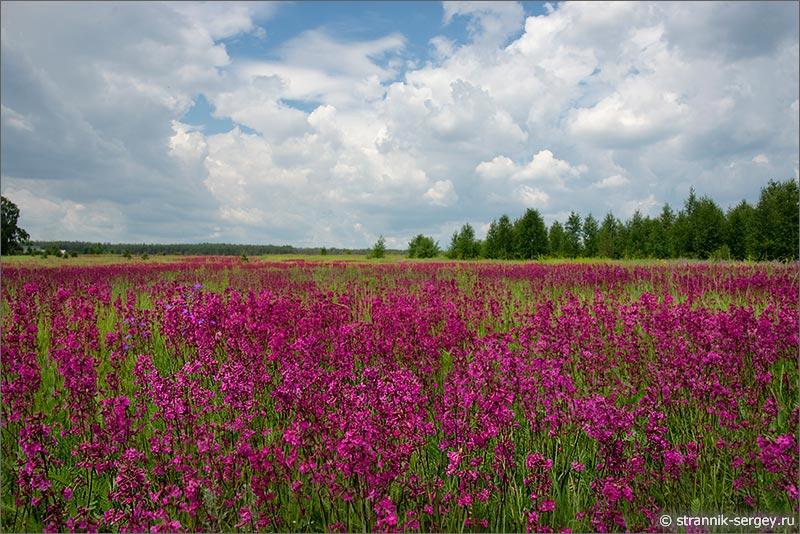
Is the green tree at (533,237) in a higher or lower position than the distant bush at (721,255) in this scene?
higher

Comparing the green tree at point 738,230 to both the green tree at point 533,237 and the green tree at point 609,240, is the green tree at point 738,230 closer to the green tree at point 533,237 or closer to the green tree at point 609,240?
the green tree at point 609,240

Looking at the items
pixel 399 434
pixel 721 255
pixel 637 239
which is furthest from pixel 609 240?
pixel 399 434

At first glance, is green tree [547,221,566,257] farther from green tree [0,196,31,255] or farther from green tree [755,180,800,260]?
green tree [0,196,31,255]

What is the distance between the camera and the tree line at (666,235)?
51.0m

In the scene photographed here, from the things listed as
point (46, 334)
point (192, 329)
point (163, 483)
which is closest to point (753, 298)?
point (192, 329)

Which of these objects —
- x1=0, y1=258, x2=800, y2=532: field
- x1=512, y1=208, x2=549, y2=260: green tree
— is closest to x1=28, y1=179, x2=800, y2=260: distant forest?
x1=512, y1=208, x2=549, y2=260: green tree

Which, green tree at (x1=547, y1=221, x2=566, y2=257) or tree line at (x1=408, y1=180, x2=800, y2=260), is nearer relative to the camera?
tree line at (x1=408, y1=180, x2=800, y2=260)

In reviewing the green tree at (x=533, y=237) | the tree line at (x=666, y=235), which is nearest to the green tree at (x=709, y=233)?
the tree line at (x=666, y=235)

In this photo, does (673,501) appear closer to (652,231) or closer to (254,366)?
(254,366)

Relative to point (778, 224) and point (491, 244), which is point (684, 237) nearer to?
point (778, 224)

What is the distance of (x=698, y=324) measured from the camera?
211 inches

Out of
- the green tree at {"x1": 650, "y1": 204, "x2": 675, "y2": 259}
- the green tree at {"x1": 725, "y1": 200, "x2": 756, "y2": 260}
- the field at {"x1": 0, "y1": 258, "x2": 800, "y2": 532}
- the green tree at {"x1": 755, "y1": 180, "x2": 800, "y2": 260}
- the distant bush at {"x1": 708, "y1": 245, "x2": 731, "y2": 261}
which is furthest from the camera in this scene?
the green tree at {"x1": 650, "y1": 204, "x2": 675, "y2": 259}

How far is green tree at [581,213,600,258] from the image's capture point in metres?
77.9

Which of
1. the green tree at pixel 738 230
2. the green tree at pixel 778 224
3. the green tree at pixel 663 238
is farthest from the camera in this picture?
the green tree at pixel 663 238
